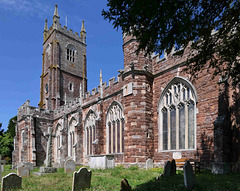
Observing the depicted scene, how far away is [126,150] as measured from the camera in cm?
1280

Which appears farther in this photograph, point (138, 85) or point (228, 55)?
point (138, 85)

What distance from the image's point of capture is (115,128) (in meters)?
16.4

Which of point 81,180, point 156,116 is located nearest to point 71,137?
point 156,116

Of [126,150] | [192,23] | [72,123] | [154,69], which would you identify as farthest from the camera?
[72,123]

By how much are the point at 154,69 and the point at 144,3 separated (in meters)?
8.26

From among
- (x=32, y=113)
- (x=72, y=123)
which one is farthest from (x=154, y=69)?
(x=32, y=113)

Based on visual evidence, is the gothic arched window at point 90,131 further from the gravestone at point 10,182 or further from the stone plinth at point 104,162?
the gravestone at point 10,182

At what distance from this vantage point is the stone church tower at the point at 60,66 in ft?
97.8

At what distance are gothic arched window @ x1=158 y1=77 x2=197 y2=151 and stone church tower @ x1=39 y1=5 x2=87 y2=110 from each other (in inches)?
737

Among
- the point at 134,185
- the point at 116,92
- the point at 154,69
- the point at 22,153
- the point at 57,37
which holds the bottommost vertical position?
the point at 22,153

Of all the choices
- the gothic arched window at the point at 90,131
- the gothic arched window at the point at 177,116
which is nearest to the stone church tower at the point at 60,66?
the gothic arched window at the point at 90,131

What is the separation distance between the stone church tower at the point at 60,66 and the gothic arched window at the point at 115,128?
13706mm

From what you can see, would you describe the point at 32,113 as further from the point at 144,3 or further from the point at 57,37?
the point at 144,3

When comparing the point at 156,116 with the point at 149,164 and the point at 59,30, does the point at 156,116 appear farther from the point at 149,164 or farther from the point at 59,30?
the point at 59,30
